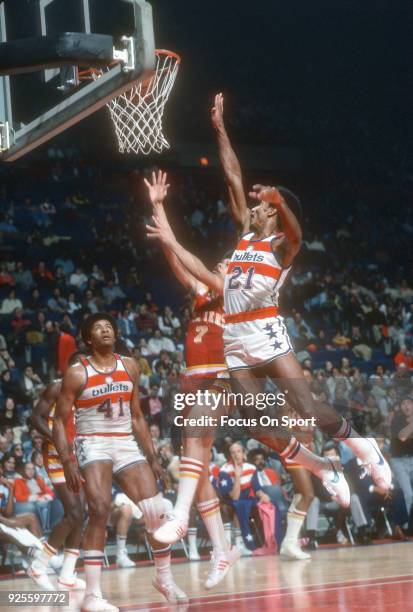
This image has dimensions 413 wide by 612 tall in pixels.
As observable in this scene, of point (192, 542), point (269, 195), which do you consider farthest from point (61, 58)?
point (192, 542)

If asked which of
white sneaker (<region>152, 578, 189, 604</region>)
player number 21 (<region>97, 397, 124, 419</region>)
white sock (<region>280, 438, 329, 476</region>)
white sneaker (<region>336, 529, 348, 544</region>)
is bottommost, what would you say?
white sneaker (<region>152, 578, 189, 604</region>)

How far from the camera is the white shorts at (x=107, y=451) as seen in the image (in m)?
7.44

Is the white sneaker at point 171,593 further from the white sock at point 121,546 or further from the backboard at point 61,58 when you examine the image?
the white sock at point 121,546

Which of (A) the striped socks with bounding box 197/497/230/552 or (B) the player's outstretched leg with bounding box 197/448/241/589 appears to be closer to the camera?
(B) the player's outstretched leg with bounding box 197/448/241/589

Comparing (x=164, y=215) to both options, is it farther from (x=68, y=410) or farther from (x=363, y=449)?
(x=363, y=449)

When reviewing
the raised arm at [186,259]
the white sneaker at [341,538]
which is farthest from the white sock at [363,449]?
the white sneaker at [341,538]

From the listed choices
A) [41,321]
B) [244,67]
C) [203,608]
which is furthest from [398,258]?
[203,608]

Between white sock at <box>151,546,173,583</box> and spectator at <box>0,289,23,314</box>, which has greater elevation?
spectator at <box>0,289,23,314</box>

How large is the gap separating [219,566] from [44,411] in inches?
Result: 91.7

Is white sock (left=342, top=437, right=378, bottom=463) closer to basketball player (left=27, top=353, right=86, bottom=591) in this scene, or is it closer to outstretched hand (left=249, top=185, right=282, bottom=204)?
outstretched hand (left=249, top=185, right=282, bottom=204)

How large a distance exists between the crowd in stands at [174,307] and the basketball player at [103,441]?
4285 mm

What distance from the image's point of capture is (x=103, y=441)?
749cm

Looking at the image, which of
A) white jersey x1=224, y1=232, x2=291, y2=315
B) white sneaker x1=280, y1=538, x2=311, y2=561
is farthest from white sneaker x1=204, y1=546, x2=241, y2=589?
white sneaker x1=280, y1=538, x2=311, y2=561

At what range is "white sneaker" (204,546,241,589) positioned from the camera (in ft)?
25.9
